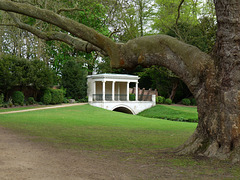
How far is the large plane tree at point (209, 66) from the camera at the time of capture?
6.14 m

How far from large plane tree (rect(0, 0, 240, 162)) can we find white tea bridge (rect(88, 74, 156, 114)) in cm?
2879

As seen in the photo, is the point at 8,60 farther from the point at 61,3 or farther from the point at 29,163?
the point at 29,163

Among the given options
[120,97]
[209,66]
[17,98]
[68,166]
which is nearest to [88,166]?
[68,166]

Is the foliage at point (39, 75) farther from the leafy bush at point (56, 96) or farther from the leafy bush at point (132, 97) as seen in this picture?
the leafy bush at point (132, 97)

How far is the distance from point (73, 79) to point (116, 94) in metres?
6.87

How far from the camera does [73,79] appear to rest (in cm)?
3859

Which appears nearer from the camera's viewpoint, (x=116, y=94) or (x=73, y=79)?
(x=73, y=79)

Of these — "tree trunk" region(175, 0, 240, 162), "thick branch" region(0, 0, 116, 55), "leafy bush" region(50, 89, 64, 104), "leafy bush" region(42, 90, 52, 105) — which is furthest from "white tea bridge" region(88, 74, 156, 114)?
"tree trunk" region(175, 0, 240, 162)

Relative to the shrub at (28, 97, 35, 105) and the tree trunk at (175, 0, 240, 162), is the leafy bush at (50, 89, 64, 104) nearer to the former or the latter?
the shrub at (28, 97, 35, 105)

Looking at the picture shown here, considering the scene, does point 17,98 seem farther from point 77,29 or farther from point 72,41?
point 77,29

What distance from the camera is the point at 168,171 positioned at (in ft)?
17.6

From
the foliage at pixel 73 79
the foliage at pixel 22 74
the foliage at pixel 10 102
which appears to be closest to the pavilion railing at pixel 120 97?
the foliage at pixel 73 79

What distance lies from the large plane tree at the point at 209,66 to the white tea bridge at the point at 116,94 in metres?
28.8

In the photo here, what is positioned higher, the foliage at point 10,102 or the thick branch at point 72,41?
the thick branch at point 72,41
